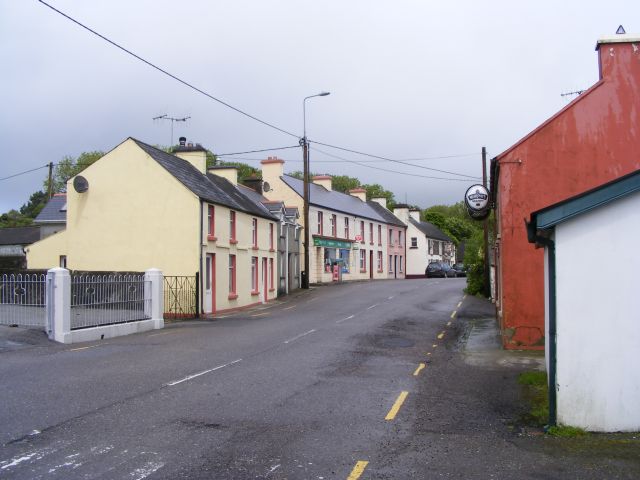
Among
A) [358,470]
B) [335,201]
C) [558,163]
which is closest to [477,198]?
[558,163]

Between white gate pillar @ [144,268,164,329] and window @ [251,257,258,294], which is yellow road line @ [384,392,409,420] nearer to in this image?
white gate pillar @ [144,268,164,329]

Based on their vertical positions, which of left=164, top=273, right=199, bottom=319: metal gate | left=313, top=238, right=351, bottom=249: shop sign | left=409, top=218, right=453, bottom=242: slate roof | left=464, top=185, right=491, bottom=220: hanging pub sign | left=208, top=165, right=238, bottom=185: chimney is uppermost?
left=208, top=165, right=238, bottom=185: chimney

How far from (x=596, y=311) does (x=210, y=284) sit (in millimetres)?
21742

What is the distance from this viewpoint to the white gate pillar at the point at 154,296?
69.1 feet

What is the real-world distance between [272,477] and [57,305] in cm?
1275

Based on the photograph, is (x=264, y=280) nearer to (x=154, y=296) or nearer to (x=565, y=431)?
(x=154, y=296)

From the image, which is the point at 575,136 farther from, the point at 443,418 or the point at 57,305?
the point at 57,305

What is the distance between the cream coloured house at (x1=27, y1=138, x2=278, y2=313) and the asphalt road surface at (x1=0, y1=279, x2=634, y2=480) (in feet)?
33.7

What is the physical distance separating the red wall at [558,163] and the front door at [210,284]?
14.9 meters

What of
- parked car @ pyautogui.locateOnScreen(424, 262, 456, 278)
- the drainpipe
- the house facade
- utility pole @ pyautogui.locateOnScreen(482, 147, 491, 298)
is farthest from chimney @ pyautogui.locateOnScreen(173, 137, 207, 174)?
the house facade

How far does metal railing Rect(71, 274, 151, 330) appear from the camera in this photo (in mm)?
A: 17688

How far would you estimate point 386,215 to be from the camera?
66562 millimetres

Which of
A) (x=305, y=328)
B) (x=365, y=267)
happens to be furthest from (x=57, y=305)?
(x=365, y=267)

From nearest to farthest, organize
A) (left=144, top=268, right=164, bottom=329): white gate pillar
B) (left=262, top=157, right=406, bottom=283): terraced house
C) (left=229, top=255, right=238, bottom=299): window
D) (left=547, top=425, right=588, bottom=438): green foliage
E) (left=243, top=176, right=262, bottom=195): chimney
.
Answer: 1. (left=547, top=425, right=588, bottom=438): green foliage
2. (left=144, top=268, right=164, bottom=329): white gate pillar
3. (left=229, top=255, right=238, bottom=299): window
4. (left=243, top=176, right=262, bottom=195): chimney
5. (left=262, top=157, right=406, bottom=283): terraced house
